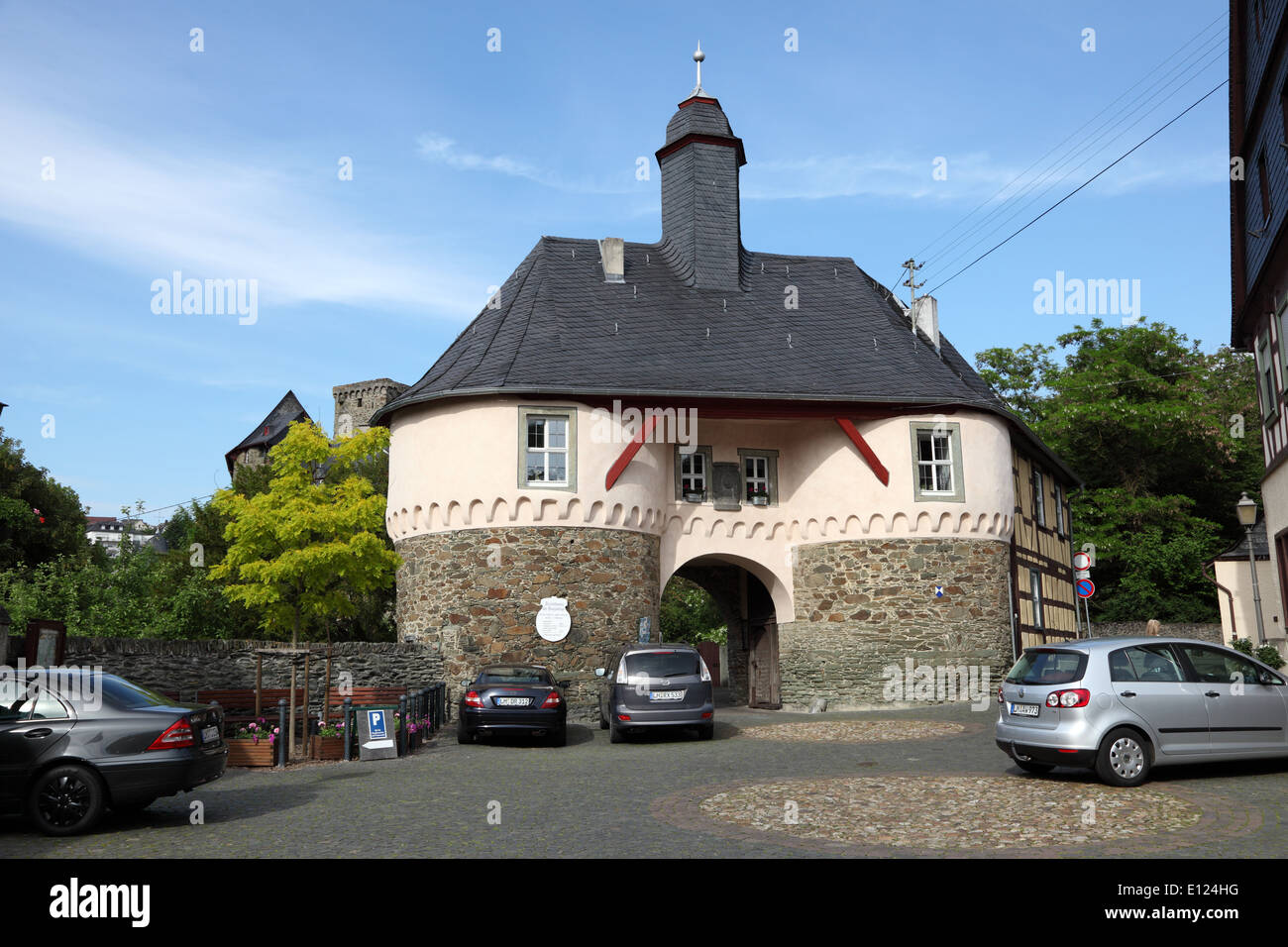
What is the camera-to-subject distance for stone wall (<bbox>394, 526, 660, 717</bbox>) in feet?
72.1

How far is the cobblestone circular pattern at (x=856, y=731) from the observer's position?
56.7 ft

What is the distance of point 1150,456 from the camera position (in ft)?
A: 151

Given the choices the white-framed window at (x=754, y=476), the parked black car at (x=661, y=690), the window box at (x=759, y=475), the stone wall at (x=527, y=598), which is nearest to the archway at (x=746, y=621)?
the window box at (x=759, y=475)

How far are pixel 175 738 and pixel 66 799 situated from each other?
0.93m

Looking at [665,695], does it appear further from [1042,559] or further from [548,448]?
[1042,559]

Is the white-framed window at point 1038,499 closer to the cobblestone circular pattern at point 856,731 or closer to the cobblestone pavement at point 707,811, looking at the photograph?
the cobblestone circular pattern at point 856,731

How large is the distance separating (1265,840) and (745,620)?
2151 centimetres

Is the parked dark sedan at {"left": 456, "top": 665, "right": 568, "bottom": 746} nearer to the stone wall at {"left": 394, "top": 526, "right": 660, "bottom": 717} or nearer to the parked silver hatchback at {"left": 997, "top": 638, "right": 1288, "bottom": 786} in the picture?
the stone wall at {"left": 394, "top": 526, "right": 660, "bottom": 717}

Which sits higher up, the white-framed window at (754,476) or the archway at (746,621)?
the white-framed window at (754,476)

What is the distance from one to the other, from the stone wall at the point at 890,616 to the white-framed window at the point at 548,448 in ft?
21.5

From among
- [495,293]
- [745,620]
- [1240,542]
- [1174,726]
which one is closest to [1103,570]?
[1240,542]

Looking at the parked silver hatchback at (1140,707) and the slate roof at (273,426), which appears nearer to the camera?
the parked silver hatchback at (1140,707)

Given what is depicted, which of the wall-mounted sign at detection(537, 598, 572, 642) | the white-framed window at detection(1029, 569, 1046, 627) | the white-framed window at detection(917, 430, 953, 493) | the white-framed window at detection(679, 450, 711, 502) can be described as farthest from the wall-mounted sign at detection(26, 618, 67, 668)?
the white-framed window at detection(1029, 569, 1046, 627)
